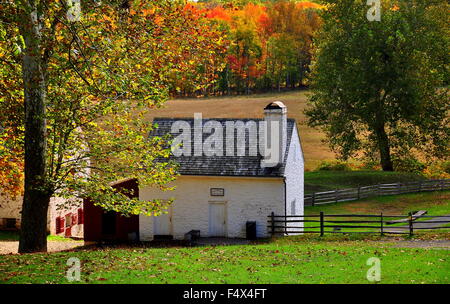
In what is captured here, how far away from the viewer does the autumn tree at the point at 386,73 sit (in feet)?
168

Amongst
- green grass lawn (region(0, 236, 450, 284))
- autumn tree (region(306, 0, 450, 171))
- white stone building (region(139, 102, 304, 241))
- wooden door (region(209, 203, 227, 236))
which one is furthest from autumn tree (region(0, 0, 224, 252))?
autumn tree (region(306, 0, 450, 171))

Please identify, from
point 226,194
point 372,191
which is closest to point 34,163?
point 226,194

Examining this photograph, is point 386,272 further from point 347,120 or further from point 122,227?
point 347,120

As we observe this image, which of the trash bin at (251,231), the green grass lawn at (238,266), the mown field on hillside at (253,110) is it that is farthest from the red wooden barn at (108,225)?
the mown field on hillside at (253,110)

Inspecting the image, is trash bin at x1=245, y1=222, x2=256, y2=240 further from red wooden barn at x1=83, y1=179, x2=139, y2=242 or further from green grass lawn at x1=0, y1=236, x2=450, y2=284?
green grass lawn at x1=0, y1=236, x2=450, y2=284

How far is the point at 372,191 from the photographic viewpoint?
4625 centimetres

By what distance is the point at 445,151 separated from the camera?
53156 millimetres

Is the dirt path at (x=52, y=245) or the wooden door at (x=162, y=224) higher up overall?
the wooden door at (x=162, y=224)

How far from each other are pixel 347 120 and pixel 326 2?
1079cm

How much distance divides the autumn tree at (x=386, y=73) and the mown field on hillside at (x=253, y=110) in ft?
28.1

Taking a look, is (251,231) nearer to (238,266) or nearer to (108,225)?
(108,225)

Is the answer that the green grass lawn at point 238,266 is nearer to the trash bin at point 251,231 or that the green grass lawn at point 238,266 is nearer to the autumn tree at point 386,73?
the trash bin at point 251,231

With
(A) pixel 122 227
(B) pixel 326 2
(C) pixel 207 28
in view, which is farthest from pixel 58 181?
(B) pixel 326 2
